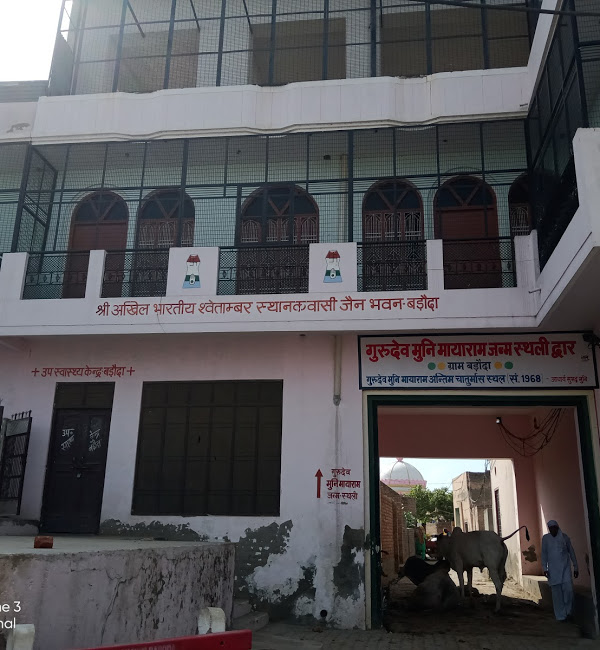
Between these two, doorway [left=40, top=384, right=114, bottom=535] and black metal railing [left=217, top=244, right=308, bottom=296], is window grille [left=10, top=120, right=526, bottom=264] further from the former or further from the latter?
doorway [left=40, top=384, right=114, bottom=535]

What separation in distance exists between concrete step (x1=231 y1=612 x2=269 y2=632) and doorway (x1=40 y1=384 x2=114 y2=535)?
2.89 m

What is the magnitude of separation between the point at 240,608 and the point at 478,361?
4784 millimetres

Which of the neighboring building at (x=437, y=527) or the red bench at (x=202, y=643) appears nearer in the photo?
the red bench at (x=202, y=643)

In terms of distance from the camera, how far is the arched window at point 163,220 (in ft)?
37.2

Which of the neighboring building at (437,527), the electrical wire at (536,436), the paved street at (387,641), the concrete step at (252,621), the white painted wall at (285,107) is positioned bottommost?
the paved street at (387,641)

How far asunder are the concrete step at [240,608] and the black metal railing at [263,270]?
446 cm

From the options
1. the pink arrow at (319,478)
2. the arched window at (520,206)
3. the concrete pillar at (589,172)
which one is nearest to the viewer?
the concrete pillar at (589,172)

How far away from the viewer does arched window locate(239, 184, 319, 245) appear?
11055 mm

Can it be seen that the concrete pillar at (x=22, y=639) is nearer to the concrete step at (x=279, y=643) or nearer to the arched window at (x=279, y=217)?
the concrete step at (x=279, y=643)

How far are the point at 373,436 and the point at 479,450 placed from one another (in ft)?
20.6

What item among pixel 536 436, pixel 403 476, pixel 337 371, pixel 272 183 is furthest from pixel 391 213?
pixel 403 476

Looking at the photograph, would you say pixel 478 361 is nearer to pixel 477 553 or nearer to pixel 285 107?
pixel 477 553

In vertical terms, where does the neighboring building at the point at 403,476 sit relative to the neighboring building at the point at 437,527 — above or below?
above

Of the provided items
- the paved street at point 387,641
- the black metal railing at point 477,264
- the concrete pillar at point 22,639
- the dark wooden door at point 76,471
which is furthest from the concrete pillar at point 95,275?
the concrete pillar at point 22,639
